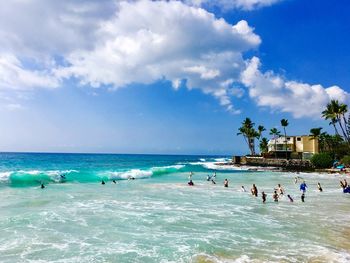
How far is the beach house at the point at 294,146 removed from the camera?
91.4 metres

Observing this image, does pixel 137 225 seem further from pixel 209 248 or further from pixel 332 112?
pixel 332 112

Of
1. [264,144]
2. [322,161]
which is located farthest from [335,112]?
[264,144]

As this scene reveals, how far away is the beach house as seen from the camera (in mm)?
91438

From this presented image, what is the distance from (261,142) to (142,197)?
3539 inches

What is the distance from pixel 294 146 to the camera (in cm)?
9550

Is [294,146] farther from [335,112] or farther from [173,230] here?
[173,230]

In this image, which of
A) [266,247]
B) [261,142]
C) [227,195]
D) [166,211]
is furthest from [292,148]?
[266,247]

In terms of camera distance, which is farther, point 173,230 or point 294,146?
point 294,146

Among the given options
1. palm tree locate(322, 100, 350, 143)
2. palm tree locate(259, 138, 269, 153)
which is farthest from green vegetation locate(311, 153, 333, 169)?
palm tree locate(259, 138, 269, 153)

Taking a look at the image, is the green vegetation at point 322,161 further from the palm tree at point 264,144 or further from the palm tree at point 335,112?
the palm tree at point 264,144

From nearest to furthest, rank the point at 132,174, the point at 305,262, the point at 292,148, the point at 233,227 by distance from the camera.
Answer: the point at 305,262
the point at 233,227
the point at 132,174
the point at 292,148

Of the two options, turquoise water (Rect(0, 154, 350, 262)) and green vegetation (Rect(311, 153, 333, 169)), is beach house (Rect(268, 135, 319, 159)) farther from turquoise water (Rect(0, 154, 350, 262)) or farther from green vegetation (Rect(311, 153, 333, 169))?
turquoise water (Rect(0, 154, 350, 262))

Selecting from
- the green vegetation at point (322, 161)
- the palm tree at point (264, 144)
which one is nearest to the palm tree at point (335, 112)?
the green vegetation at point (322, 161)

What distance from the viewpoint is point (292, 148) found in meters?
95.4
